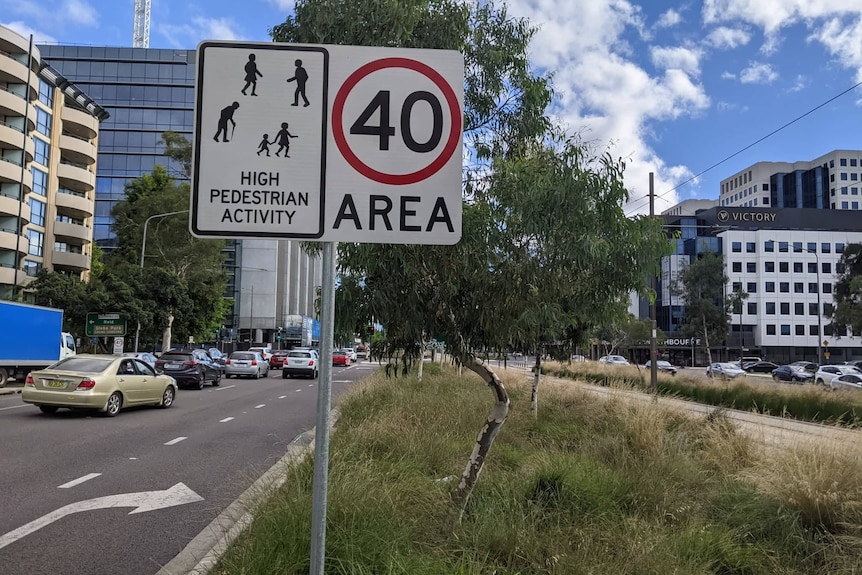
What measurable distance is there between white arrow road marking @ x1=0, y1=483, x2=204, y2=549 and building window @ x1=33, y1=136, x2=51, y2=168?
5001cm

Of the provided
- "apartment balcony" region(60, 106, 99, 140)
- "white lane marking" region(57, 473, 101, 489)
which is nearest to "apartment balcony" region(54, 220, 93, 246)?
"apartment balcony" region(60, 106, 99, 140)

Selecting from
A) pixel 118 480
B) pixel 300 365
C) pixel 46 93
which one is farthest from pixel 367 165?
pixel 46 93

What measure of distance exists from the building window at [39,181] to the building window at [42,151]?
748mm

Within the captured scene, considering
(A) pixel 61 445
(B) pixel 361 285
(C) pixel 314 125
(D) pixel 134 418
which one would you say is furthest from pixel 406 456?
(D) pixel 134 418

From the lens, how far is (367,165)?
2672mm

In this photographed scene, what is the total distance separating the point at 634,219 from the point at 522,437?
14.2ft

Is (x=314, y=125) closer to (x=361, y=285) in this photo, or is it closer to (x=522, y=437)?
(x=361, y=285)

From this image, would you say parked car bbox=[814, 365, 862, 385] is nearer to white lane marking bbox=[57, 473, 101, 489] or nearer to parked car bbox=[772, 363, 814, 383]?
parked car bbox=[772, 363, 814, 383]

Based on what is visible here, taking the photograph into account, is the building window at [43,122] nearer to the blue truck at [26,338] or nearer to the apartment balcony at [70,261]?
the apartment balcony at [70,261]

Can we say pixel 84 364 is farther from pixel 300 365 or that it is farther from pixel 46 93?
pixel 46 93

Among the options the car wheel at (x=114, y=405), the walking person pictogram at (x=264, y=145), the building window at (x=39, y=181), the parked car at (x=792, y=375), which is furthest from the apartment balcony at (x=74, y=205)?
the walking person pictogram at (x=264, y=145)

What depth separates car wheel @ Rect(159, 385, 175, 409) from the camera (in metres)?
17.2

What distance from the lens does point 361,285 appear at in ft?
17.2

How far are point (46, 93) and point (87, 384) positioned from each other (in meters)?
44.9
